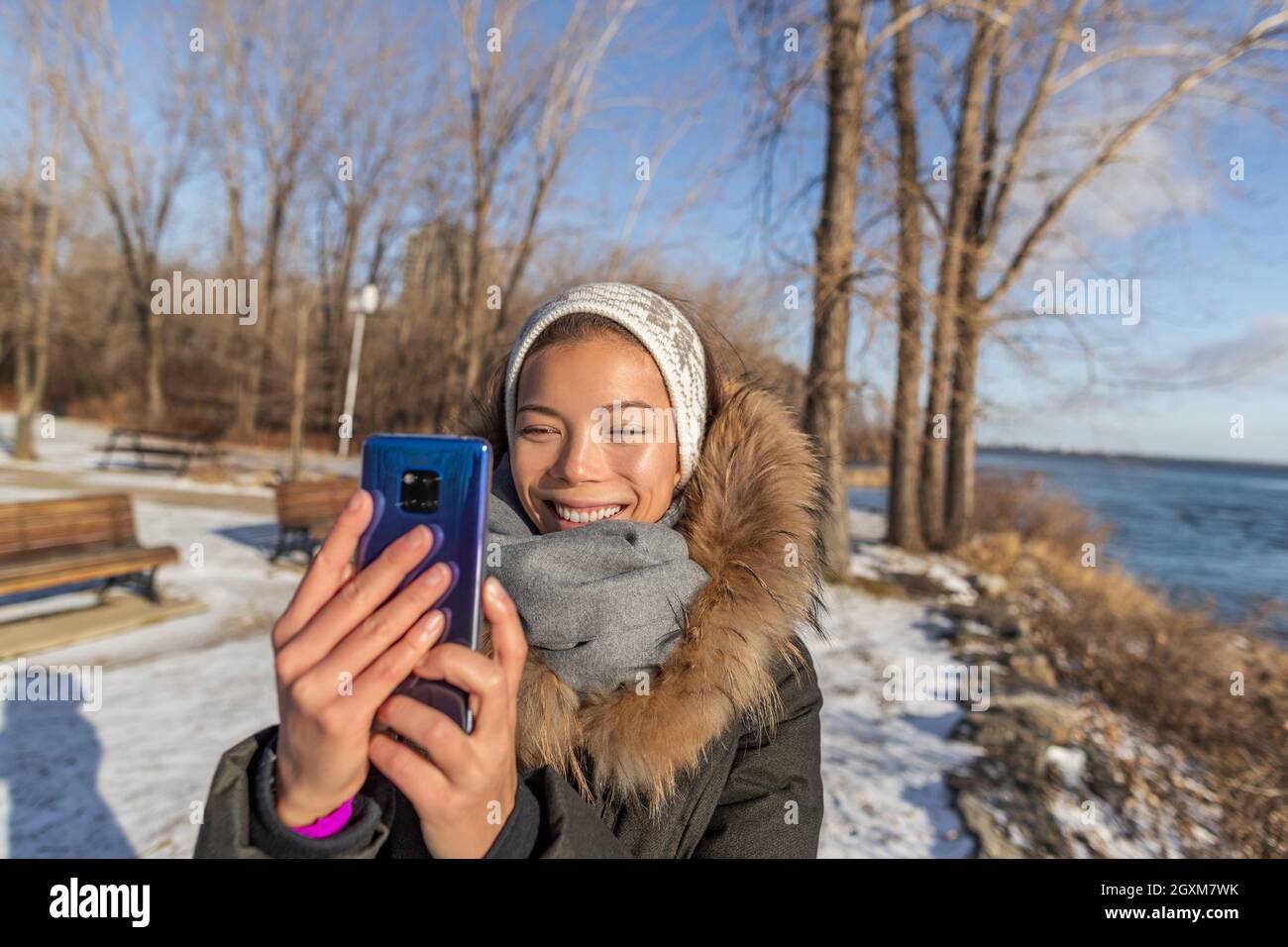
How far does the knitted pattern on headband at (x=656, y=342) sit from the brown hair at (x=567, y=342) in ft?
0.05

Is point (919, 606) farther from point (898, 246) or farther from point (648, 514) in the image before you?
point (648, 514)

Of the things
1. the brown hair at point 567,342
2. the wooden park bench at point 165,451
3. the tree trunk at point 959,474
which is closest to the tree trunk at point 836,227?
the tree trunk at point 959,474

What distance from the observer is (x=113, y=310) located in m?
30.0

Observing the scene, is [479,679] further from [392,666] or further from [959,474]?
[959,474]

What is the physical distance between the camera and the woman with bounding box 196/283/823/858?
0.83m

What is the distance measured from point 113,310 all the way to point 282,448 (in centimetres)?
1644

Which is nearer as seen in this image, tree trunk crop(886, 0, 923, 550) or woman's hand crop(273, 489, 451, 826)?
woman's hand crop(273, 489, 451, 826)

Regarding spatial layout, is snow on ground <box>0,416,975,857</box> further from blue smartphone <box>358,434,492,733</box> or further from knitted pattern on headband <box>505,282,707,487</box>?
blue smartphone <box>358,434,492,733</box>

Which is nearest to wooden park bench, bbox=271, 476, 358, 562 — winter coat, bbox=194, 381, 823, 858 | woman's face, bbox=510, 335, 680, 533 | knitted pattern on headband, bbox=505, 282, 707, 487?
knitted pattern on headband, bbox=505, 282, 707, 487

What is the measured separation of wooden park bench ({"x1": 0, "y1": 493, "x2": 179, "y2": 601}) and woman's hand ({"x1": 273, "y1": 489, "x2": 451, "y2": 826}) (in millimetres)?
5401

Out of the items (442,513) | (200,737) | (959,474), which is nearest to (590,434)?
(442,513)

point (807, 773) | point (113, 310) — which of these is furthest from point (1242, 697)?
point (113, 310)

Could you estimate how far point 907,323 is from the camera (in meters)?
7.74

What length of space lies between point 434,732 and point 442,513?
28 cm
